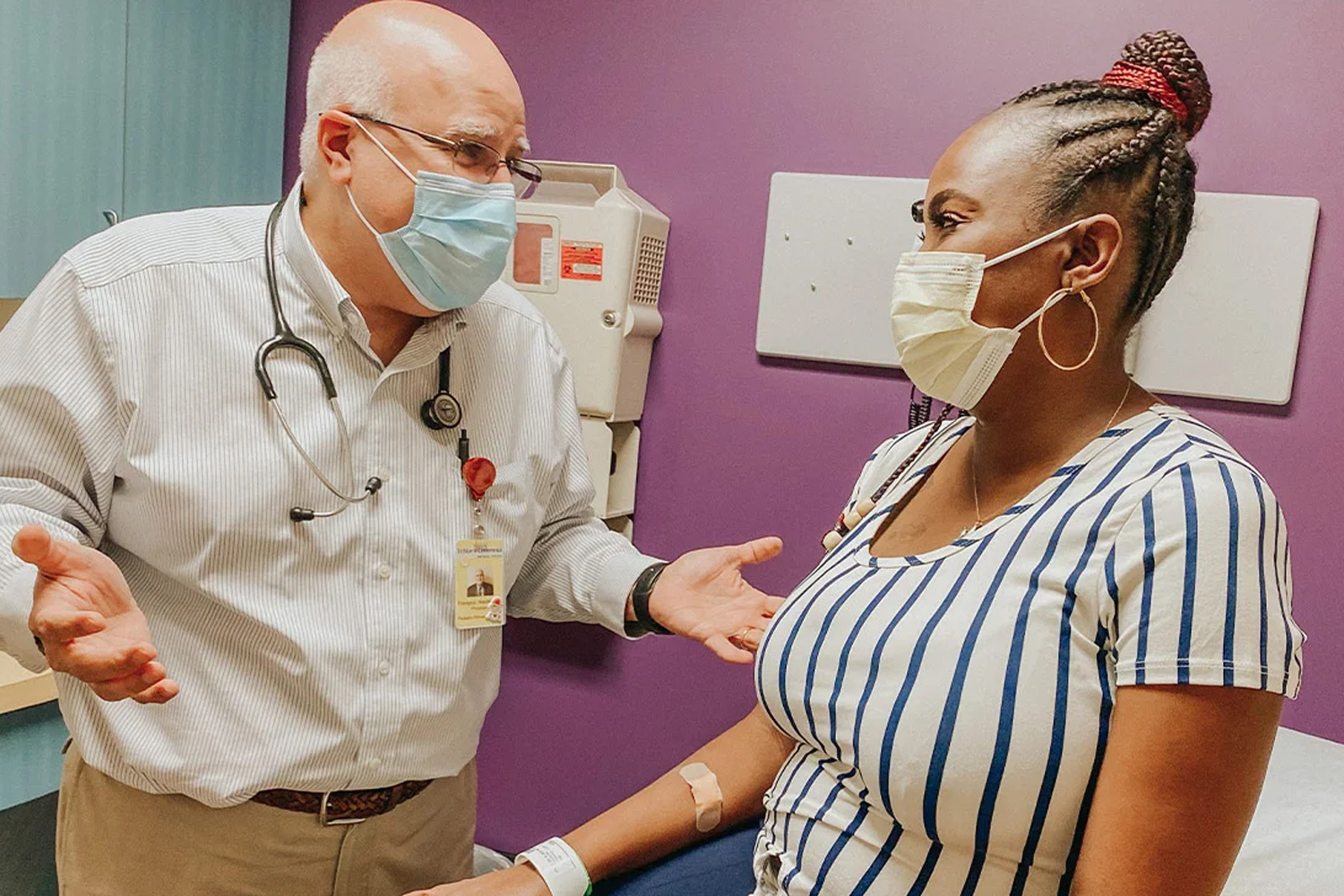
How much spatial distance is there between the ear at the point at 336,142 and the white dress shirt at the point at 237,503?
77 mm

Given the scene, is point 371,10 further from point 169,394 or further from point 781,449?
point 781,449

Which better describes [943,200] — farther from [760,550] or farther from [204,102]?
[204,102]

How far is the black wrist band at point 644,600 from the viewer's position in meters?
1.54

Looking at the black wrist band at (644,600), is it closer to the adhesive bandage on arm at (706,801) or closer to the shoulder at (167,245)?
the adhesive bandage on arm at (706,801)

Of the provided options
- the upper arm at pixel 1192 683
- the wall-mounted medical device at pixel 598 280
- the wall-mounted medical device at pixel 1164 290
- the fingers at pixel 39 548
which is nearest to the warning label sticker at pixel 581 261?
the wall-mounted medical device at pixel 598 280

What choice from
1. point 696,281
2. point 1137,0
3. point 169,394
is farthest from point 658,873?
point 1137,0

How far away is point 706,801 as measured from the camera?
1.33 meters

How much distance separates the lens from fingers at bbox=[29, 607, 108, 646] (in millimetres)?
991

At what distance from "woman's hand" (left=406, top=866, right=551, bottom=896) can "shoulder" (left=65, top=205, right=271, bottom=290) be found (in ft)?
2.59

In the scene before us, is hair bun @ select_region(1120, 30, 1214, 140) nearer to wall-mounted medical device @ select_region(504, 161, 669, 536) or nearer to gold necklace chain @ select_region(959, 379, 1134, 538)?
gold necklace chain @ select_region(959, 379, 1134, 538)

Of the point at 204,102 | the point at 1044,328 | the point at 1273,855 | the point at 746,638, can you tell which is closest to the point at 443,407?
the point at 746,638

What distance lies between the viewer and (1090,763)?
3.24 ft

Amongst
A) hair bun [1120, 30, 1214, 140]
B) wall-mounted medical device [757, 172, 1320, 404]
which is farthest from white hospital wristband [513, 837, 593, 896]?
wall-mounted medical device [757, 172, 1320, 404]

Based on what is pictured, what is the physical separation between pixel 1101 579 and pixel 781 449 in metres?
1.37
